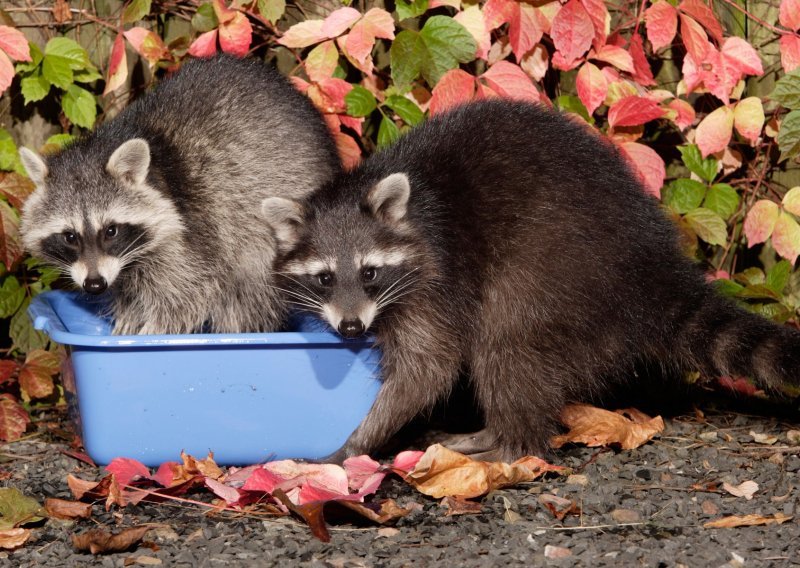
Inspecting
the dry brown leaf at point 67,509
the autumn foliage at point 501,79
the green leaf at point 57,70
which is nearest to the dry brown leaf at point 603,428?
the autumn foliage at point 501,79

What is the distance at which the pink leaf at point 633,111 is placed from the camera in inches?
162

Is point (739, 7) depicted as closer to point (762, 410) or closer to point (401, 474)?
point (762, 410)

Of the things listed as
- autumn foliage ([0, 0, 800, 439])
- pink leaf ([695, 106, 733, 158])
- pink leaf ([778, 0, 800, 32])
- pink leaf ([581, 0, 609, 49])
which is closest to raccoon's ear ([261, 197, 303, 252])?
autumn foliage ([0, 0, 800, 439])

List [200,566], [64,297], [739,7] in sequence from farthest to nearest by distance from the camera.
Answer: [739,7], [64,297], [200,566]

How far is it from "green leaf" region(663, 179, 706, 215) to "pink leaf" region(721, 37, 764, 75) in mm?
489

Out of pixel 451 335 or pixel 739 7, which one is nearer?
pixel 451 335

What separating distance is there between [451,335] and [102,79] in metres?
2.08

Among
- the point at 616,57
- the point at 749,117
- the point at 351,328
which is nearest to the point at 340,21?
the point at 616,57

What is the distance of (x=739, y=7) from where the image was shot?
4324mm

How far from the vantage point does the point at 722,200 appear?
14.0 ft

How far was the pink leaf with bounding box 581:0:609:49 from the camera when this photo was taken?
4133 millimetres

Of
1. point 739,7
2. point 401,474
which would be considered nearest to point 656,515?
point 401,474

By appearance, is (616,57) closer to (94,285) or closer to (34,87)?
(94,285)

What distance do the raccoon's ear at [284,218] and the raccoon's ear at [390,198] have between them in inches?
10.2
